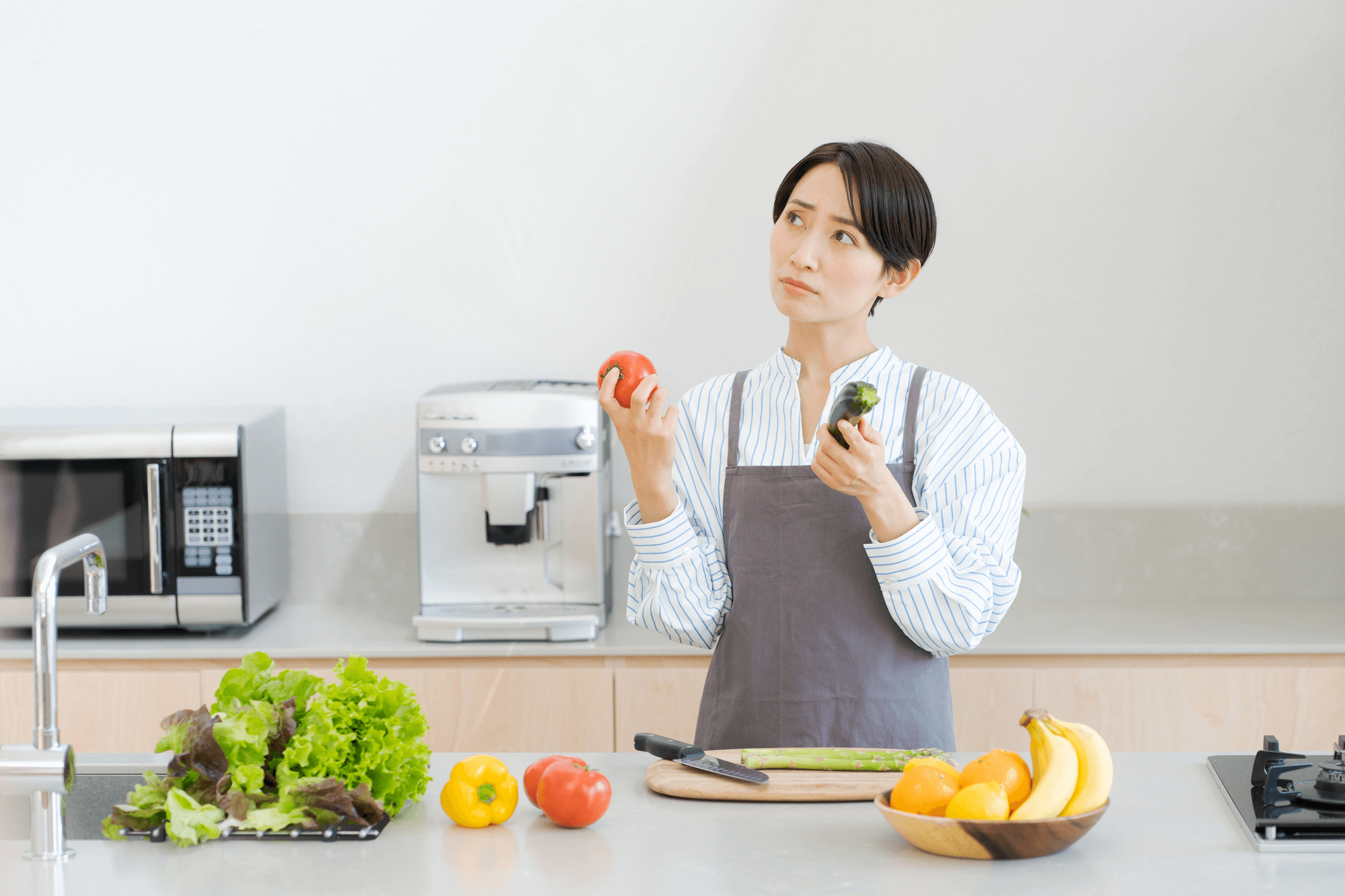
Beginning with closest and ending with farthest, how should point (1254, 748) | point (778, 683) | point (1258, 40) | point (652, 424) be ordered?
point (652, 424) < point (778, 683) < point (1254, 748) < point (1258, 40)

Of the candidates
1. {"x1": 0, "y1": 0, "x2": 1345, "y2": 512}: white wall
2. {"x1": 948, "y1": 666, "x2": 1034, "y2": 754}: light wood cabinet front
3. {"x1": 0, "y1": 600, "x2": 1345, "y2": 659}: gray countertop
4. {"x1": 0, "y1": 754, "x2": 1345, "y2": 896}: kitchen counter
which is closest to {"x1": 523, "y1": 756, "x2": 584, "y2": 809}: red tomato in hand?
{"x1": 0, "y1": 754, "x2": 1345, "y2": 896}: kitchen counter

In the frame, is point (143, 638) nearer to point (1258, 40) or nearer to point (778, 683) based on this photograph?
point (778, 683)

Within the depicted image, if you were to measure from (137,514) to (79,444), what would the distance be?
0.18 meters

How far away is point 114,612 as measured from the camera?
8.11 feet

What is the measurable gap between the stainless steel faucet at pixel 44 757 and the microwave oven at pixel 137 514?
1307mm

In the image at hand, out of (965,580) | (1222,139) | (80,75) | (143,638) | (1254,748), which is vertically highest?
(80,75)

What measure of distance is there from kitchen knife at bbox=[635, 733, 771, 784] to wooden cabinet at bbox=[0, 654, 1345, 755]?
1.03m

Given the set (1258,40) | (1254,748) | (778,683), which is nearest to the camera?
(778,683)

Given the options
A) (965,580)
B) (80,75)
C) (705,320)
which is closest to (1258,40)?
(705,320)

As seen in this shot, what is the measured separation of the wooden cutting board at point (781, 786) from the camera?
1.30m

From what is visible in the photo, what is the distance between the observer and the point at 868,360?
1.68 m

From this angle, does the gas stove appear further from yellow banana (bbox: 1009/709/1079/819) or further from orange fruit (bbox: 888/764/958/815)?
orange fruit (bbox: 888/764/958/815)

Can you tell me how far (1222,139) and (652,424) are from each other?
2002mm

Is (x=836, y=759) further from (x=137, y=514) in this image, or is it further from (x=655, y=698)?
(x=137, y=514)
